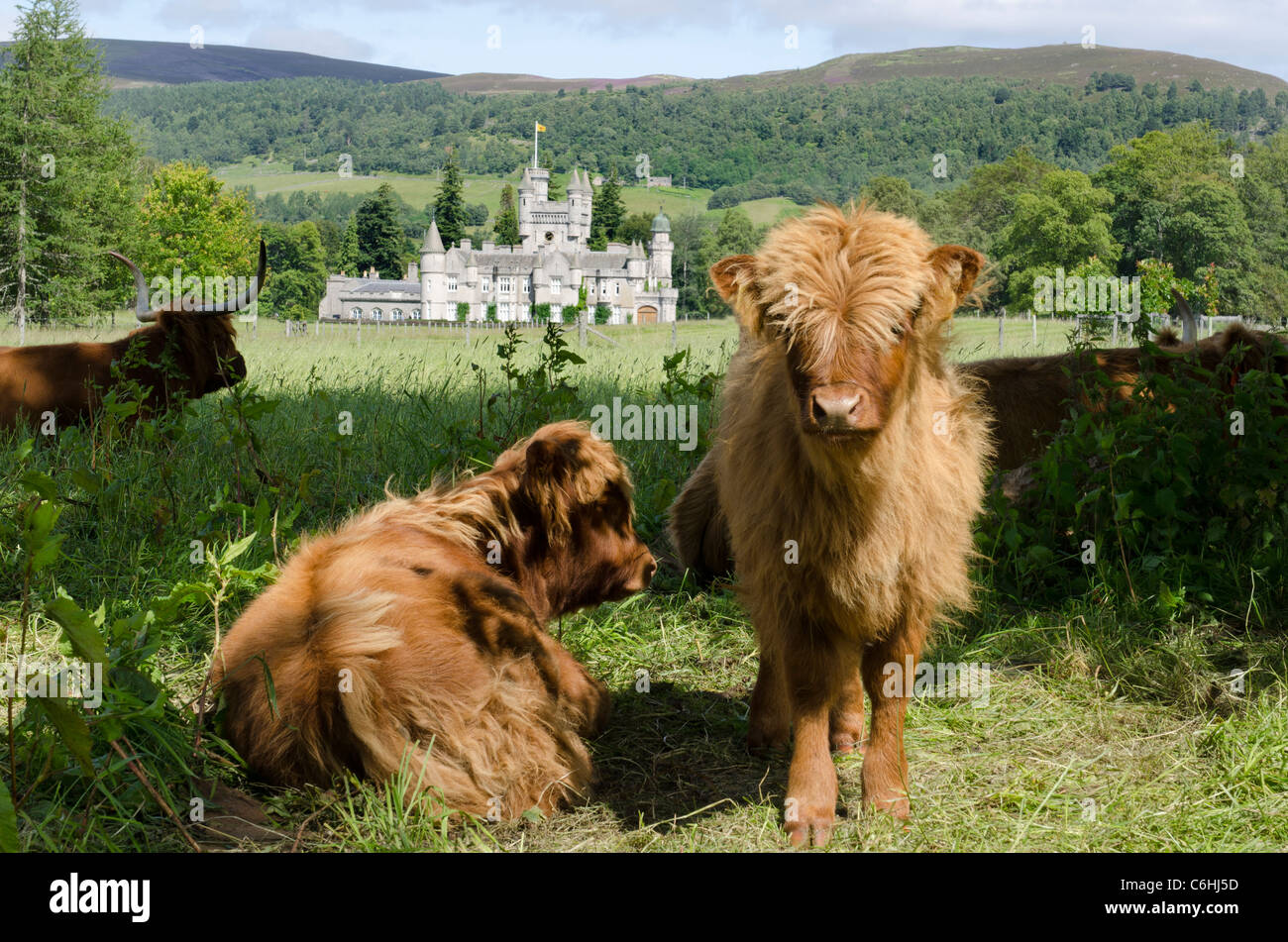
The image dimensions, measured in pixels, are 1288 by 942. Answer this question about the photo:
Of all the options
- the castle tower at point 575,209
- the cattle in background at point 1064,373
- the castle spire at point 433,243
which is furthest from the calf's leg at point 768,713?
the castle tower at point 575,209

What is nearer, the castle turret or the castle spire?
the castle spire

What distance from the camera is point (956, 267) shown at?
3.01 m

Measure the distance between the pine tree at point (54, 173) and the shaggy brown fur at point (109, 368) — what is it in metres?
39.1

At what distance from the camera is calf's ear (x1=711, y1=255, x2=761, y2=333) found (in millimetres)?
2990

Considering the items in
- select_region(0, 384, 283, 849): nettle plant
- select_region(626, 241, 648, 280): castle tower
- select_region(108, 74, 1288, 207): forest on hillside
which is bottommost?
select_region(0, 384, 283, 849): nettle plant

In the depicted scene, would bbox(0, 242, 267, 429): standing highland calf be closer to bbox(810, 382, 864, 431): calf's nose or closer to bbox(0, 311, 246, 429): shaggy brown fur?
bbox(0, 311, 246, 429): shaggy brown fur

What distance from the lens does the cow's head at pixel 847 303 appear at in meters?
2.66

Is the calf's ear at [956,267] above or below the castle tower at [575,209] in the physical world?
below

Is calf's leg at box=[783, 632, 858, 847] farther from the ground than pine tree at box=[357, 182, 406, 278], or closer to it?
closer to it

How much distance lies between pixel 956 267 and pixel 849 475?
2.41ft

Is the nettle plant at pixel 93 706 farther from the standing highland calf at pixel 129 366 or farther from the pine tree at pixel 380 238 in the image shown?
the pine tree at pixel 380 238

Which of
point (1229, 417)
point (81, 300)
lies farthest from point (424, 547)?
point (81, 300)

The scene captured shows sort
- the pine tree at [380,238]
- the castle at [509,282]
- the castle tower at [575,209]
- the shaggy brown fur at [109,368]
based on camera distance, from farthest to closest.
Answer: the castle tower at [575,209], the pine tree at [380,238], the castle at [509,282], the shaggy brown fur at [109,368]

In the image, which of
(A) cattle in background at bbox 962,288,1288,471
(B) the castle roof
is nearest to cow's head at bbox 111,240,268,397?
(A) cattle in background at bbox 962,288,1288,471
